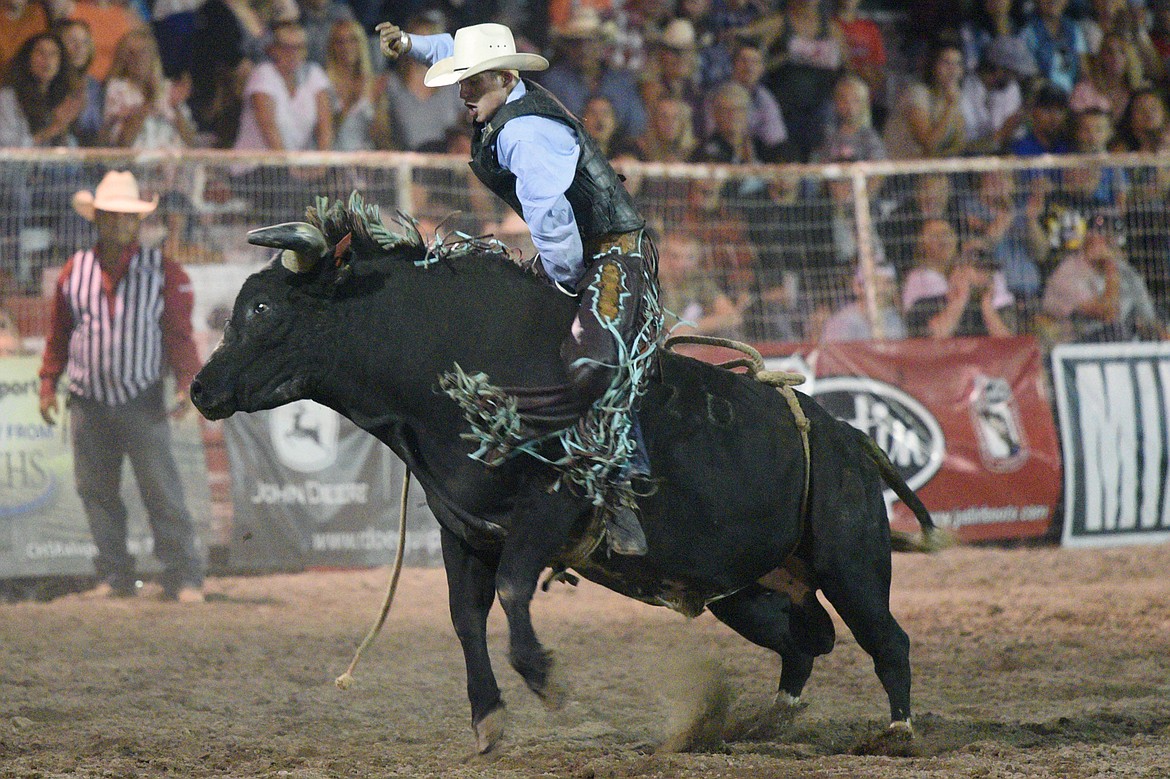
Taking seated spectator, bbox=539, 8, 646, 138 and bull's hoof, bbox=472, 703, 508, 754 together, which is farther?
seated spectator, bbox=539, 8, 646, 138

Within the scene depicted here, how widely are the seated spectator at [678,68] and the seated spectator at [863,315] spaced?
2.49 metres

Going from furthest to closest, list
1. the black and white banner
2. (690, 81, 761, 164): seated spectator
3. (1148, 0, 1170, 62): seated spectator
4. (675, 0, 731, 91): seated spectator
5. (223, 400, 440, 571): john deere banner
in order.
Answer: (1148, 0, 1170, 62): seated spectator → (675, 0, 731, 91): seated spectator → (690, 81, 761, 164): seated spectator → the black and white banner → (223, 400, 440, 571): john deere banner

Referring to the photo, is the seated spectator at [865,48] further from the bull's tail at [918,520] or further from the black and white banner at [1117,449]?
the bull's tail at [918,520]

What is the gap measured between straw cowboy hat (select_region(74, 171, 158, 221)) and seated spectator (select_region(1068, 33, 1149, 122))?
878 centimetres

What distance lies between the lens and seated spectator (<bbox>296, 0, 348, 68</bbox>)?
10.8 metres

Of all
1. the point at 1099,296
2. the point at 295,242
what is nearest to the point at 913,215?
the point at 1099,296

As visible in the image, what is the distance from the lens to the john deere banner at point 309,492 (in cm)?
853

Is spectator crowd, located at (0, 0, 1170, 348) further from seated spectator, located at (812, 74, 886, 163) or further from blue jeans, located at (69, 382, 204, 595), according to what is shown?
blue jeans, located at (69, 382, 204, 595)

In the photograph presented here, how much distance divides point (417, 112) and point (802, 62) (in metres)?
3.77

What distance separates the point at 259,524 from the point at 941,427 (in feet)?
15.5

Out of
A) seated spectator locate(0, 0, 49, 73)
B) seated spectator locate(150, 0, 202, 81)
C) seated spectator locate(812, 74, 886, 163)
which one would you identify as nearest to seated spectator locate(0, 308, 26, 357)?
seated spectator locate(0, 0, 49, 73)

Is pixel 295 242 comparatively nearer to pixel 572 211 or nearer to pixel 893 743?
pixel 572 211

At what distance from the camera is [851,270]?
1002 centimetres

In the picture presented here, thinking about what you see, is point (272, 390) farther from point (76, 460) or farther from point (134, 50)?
point (134, 50)
